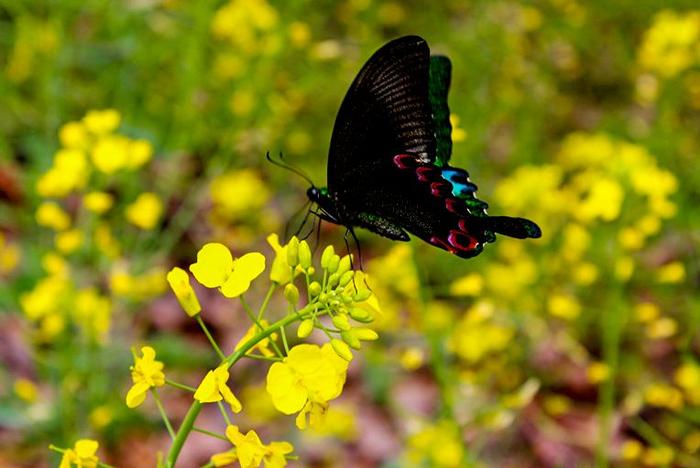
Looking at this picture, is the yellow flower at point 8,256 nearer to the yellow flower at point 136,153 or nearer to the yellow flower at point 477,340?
the yellow flower at point 136,153

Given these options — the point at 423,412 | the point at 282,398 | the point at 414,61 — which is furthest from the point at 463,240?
the point at 423,412

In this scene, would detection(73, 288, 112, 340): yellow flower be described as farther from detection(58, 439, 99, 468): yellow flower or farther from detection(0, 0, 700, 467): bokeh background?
detection(58, 439, 99, 468): yellow flower

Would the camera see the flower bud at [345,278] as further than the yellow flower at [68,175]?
No

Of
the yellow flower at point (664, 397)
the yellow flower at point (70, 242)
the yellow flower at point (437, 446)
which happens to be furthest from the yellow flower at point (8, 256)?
the yellow flower at point (664, 397)

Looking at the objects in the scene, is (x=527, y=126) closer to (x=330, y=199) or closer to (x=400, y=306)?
(x=400, y=306)

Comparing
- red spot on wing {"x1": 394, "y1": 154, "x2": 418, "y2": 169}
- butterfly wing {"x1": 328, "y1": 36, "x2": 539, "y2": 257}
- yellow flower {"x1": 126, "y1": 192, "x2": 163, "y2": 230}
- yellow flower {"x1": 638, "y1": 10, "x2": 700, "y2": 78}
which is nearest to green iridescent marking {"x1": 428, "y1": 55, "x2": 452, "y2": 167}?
butterfly wing {"x1": 328, "y1": 36, "x2": 539, "y2": 257}

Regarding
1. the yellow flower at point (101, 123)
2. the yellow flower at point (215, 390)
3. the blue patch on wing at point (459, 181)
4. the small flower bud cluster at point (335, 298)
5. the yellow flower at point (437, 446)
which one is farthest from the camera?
the yellow flower at point (101, 123)
